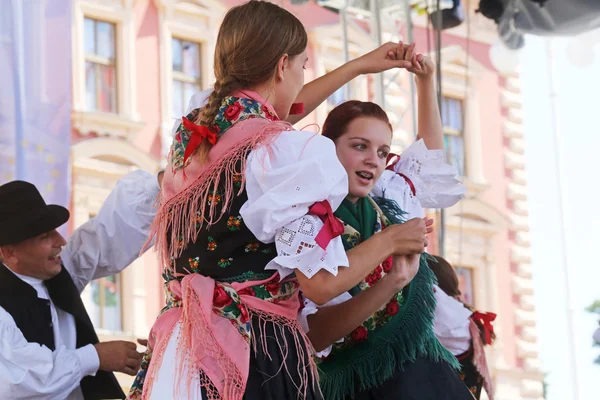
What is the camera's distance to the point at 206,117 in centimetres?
236

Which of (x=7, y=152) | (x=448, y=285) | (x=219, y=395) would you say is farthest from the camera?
(x=448, y=285)

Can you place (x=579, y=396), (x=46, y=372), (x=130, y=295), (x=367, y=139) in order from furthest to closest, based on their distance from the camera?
(x=579, y=396), (x=130, y=295), (x=46, y=372), (x=367, y=139)

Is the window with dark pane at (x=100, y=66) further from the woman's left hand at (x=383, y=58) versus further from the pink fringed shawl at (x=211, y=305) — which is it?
the pink fringed shawl at (x=211, y=305)

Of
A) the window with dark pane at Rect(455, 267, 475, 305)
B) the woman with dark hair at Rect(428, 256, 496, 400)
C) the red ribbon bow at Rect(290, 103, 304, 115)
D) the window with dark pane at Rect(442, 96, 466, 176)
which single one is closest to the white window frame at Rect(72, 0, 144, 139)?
the window with dark pane at Rect(442, 96, 466, 176)

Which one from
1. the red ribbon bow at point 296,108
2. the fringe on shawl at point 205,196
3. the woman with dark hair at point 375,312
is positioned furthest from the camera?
the red ribbon bow at point 296,108

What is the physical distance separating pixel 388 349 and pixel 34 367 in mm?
1158

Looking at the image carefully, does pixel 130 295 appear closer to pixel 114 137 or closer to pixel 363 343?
pixel 114 137

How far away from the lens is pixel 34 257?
338cm

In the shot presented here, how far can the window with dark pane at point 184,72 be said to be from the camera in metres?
13.6

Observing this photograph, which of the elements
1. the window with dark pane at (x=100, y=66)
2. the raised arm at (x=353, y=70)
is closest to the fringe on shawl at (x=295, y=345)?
the raised arm at (x=353, y=70)

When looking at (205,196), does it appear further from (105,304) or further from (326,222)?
(105,304)

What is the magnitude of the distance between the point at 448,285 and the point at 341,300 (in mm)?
1687

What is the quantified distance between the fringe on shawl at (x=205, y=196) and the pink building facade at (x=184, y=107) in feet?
22.9

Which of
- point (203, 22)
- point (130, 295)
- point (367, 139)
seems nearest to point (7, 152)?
point (367, 139)
